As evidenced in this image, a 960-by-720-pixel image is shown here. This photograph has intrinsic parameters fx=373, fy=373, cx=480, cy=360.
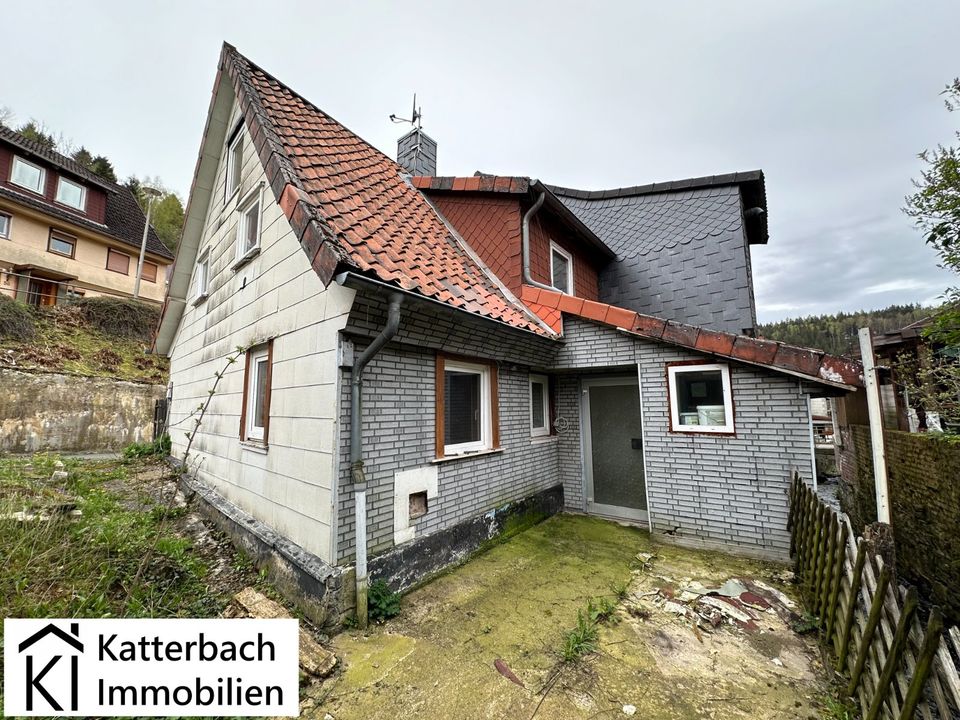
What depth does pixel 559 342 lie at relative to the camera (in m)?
6.38

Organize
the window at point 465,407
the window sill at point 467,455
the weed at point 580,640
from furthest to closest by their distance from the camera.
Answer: the window at point 465,407
the window sill at point 467,455
the weed at point 580,640

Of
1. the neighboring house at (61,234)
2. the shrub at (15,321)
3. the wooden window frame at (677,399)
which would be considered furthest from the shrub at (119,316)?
the wooden window frame at (677,399)

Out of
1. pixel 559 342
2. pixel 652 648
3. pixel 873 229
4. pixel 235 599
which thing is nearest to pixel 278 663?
pixel 235 599

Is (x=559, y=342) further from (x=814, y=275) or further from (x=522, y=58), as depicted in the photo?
(x=814, y=275)

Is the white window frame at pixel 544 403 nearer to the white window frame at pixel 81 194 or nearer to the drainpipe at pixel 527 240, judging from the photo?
the drainpipe at pixel 527 240

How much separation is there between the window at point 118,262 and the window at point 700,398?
27.4m

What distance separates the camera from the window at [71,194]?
59.9 ft

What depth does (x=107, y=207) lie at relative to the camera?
21.1 metres

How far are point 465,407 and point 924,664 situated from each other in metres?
4.31

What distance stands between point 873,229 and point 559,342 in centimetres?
2258

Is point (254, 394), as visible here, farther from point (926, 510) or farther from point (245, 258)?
point (926, 510)

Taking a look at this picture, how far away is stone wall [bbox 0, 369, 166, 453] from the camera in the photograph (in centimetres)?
1092

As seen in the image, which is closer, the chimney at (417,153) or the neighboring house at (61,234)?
the chimney at (417,153)

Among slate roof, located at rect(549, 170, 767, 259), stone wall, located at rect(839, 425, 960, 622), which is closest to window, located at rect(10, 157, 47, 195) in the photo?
slate roof, located at rect(549, 170, 767, 259)
